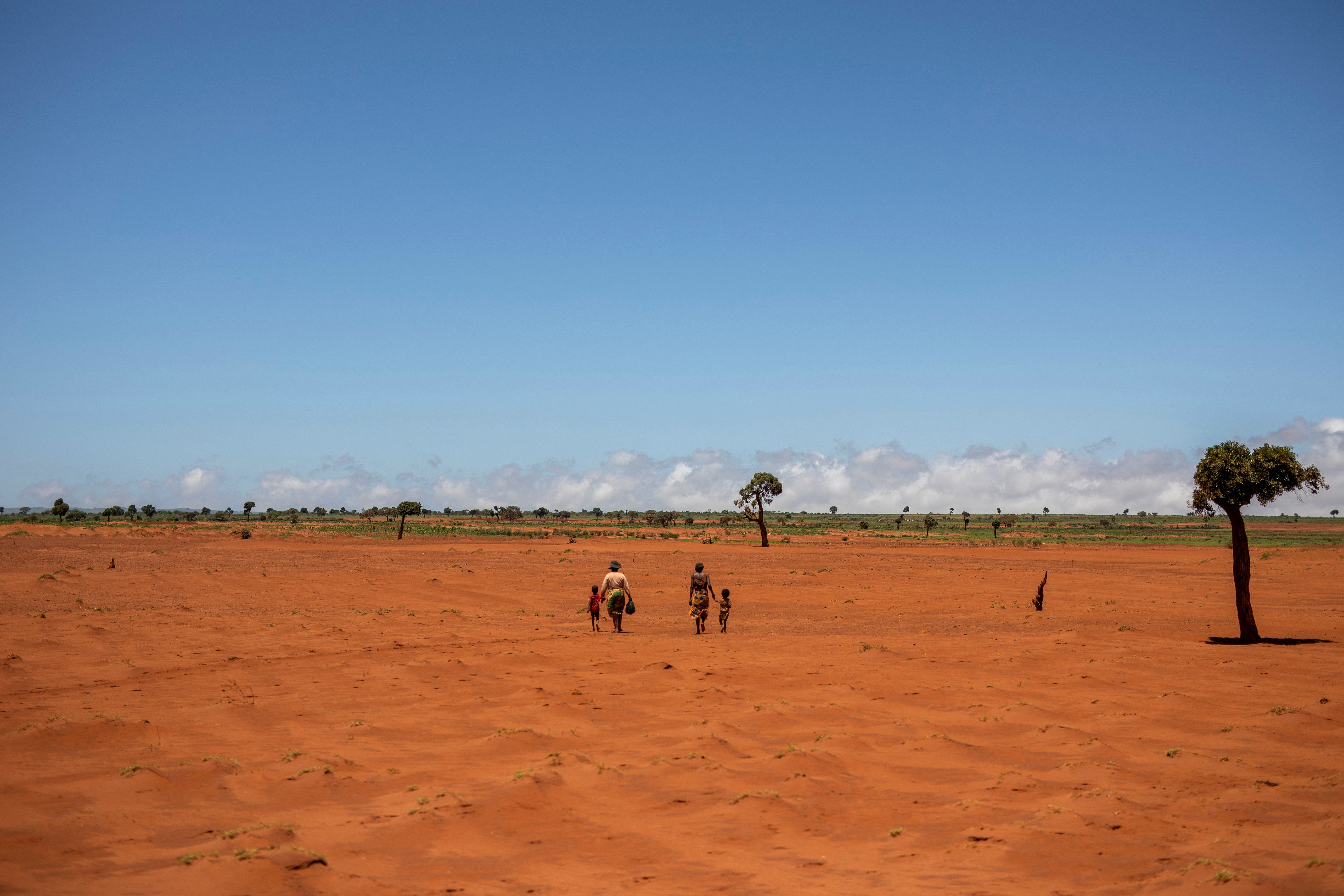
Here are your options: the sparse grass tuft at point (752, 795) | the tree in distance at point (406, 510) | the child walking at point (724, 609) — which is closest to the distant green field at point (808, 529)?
the tree in distance at point (406, 510)

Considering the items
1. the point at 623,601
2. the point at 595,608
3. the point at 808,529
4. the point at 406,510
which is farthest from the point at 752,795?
the point at 808,529

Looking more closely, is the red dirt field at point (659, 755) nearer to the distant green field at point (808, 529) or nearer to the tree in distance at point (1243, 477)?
the tree in distance at point (1243, 477)

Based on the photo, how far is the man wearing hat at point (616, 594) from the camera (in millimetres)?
23438

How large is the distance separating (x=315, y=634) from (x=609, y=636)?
7547 millimetres

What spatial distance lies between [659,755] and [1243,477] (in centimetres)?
1486

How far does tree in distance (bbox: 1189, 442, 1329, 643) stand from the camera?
18266 mm

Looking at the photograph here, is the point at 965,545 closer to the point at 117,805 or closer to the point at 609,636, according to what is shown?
the point at 609,636

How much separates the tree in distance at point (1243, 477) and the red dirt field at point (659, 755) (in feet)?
11.0

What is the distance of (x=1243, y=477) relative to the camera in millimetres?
18422

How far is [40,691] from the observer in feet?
47.6

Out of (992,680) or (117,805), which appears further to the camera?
(992,680)

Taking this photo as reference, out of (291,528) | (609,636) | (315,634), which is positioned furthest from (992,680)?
(291,528)

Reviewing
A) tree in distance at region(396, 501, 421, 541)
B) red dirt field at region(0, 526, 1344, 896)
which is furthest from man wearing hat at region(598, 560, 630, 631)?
tree in distance at region(396, 501, 421, 541)

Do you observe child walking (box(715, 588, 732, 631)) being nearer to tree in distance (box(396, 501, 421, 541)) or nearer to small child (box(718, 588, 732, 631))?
small child (box(718, 588, 732, 631))
